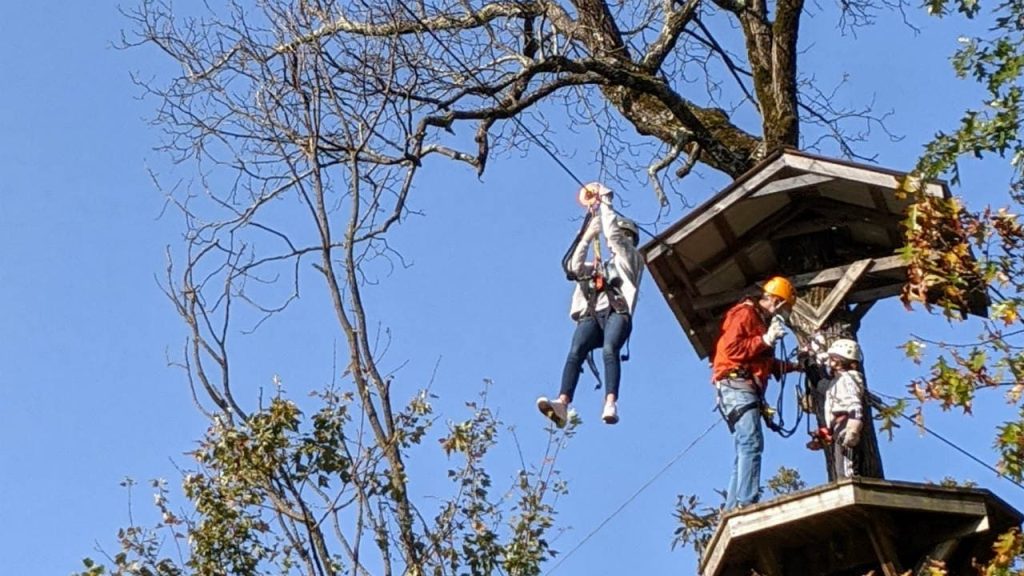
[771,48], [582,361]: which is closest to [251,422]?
[582,361]

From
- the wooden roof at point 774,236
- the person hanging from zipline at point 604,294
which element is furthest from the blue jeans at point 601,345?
the wooden roof at point 774,236

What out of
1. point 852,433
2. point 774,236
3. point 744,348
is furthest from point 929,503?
point 774,236

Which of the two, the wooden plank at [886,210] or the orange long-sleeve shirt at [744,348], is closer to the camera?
the orange long-sleeve shirt at [744,348]

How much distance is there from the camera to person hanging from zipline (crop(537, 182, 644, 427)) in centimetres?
1138

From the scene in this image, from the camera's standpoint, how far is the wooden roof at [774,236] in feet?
38.0

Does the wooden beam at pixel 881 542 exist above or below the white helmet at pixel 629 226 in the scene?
below

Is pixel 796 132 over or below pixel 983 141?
over

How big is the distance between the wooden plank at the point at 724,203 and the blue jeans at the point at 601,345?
0.58 meters

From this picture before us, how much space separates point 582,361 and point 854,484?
7.94ft

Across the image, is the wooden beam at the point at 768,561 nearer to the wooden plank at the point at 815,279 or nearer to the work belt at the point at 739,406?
the work belt at the point at 739,406

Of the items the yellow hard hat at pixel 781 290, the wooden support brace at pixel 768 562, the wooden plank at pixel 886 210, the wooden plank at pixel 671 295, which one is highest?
the wooden plank at pixel 671 295

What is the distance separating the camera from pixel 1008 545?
9281 mm

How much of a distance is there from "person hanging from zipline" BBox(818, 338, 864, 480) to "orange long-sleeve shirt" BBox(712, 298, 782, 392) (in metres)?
0.39

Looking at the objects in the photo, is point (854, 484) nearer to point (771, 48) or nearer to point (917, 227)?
point (917, 227)
